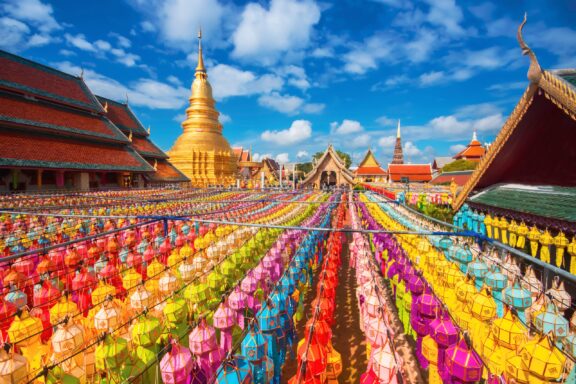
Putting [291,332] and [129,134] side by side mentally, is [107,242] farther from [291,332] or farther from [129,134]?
[129,134]

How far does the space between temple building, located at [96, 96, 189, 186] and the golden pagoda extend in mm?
1891

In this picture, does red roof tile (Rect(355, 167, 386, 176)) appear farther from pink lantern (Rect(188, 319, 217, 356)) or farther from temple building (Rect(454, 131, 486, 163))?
pink lantern (Rect(188, 319, 217, 356))

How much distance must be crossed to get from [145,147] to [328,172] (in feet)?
73.5

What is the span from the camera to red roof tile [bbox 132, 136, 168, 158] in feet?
91.4

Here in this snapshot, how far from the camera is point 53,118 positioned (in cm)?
2023

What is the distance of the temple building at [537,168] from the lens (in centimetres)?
631

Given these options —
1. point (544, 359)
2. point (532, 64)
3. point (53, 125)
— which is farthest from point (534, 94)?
point (53, 125)

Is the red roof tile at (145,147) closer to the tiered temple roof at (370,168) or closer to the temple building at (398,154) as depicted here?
the tiered temple roof at (370,168)

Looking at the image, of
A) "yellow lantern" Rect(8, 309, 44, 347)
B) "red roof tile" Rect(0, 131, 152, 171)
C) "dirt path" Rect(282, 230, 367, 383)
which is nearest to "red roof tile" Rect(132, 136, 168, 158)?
"red roof tile" Rect(0, 131, 152, 171)

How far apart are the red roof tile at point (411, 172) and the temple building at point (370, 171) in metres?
1.41

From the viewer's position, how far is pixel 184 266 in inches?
186

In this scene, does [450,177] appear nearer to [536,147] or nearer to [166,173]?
[536,147]

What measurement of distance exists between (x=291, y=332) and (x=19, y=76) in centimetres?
2708

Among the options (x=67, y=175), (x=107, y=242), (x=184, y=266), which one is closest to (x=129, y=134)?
(x=67, y=175)
